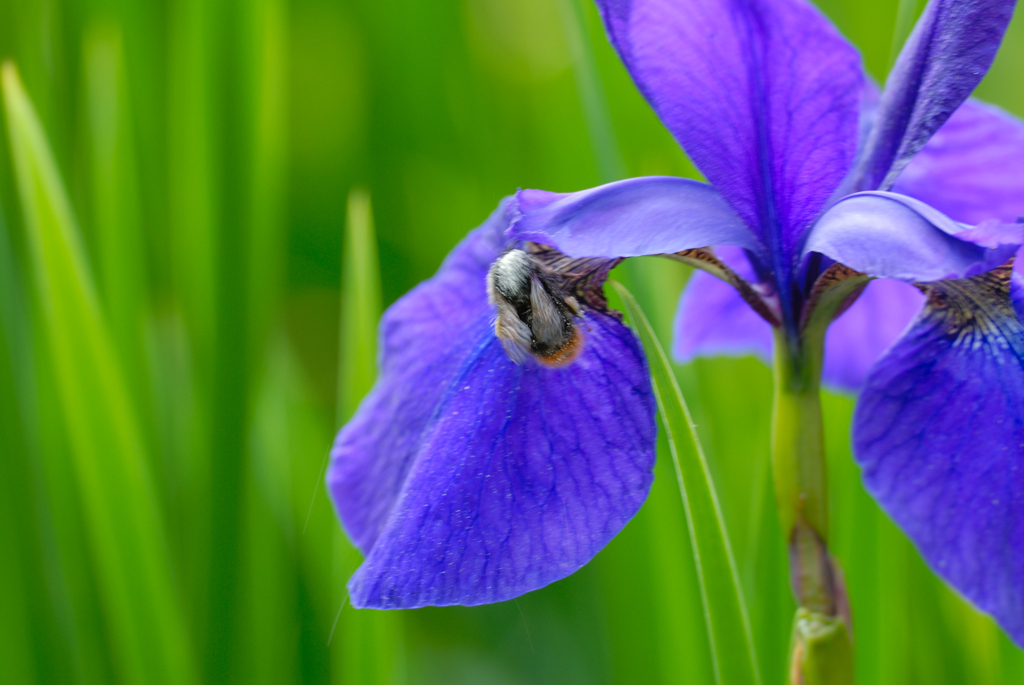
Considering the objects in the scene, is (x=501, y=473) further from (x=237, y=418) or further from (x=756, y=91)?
(x=237, y=418)

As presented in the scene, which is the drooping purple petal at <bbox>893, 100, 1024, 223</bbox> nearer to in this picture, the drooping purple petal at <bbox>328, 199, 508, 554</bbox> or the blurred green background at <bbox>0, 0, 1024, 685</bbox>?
the blurred green background at <bbox>0, 0, 1024, 685</bbox>

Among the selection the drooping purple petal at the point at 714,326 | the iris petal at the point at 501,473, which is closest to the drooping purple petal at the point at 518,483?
the iris petal at the point at 501,473

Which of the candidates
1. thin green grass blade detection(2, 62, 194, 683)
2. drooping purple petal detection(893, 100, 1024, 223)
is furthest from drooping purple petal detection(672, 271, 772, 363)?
Answer: thin green grass blade detection(2, 62, 194, 683)

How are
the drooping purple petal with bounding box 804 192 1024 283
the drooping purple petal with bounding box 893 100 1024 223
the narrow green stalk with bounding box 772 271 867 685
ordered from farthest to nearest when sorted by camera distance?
the drooping purple petal with bounding box 893 100 1024 223, the narrow green stalk with bounding box 772 271 867 685, the drooping purple petal with bounding box 804 192 1024 283

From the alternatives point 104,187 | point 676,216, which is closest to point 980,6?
point 676,216

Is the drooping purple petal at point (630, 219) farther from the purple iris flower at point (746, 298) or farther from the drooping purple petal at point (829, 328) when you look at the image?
the drooping purple petal at point (829, 328)
